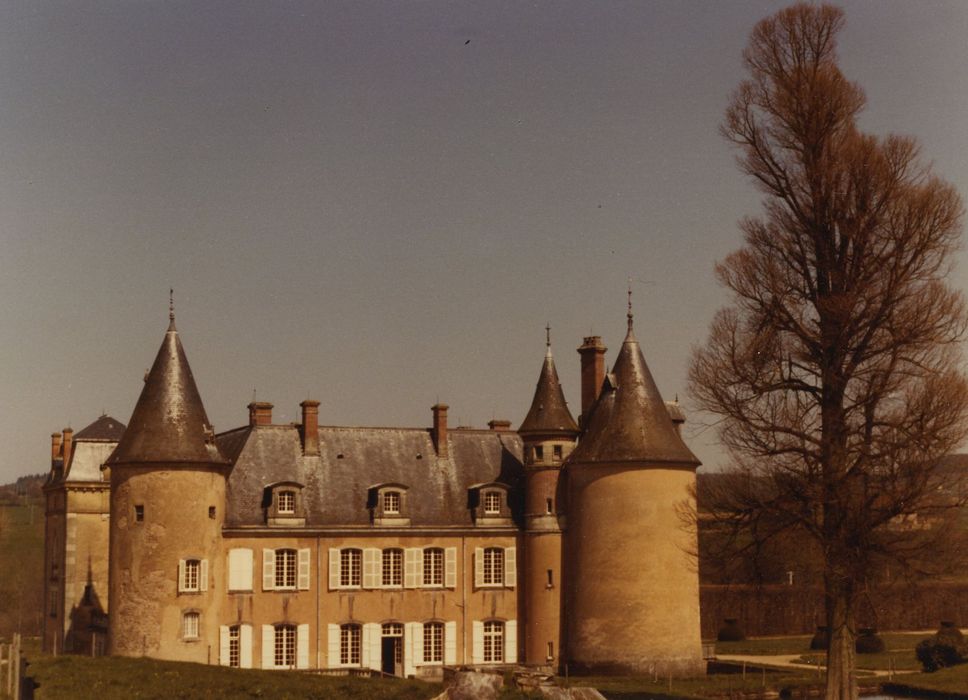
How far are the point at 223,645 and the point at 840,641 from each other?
19272 millimetres

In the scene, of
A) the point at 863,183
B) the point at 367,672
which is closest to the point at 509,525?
the point at 367,672

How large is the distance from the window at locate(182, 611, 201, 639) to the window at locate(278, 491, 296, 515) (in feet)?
13.1

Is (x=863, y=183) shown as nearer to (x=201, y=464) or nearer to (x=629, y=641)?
(x=629, y=641)

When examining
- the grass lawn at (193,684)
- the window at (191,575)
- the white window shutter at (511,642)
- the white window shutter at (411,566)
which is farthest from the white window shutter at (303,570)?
the grass lawn at (193,684)

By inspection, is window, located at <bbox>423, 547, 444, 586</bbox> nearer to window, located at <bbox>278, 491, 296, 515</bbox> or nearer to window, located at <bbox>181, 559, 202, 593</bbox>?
window, located at <bbox>278, 491, 296, 515</bbox>

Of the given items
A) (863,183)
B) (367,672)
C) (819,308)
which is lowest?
(367,672)

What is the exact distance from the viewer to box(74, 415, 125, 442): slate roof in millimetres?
47250

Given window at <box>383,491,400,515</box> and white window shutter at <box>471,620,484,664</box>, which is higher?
window at <box>383,491,400,515</box>

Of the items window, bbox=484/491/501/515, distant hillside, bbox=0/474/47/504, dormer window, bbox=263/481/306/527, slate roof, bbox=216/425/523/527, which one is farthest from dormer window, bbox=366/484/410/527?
distant hillside, bbox=0/474/47/504

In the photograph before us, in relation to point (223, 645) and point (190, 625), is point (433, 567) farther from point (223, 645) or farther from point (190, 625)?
point (190, 625)

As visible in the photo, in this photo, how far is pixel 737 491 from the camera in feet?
92.7

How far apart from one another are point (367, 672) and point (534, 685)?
1249cm

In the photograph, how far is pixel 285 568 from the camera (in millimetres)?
40656

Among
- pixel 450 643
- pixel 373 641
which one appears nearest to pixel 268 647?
pixel 373 641
